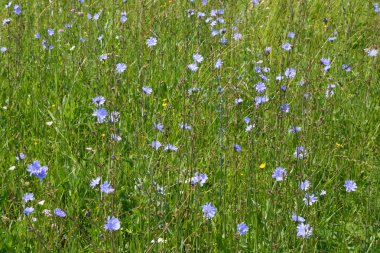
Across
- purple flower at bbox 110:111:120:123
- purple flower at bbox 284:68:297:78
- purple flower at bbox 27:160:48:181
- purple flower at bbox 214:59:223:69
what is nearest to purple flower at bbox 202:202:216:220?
purple flower at bbox 110:111:120:123

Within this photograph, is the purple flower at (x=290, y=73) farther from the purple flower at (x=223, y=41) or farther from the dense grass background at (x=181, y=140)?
the purple flower at (x=223, y=41)

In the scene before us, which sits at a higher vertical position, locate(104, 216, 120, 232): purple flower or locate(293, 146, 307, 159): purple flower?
locate(293, 146, 307, 159): purple flower

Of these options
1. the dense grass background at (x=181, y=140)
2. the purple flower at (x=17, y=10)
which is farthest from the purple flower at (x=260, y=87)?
the purple flower at (x=17, y=10)

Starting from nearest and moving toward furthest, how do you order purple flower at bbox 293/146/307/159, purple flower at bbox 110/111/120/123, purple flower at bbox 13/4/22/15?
1. purple flower at bbox 110/111/120/123
2. purple flower at bbox 293/146/307/159
3. purple flower at bbox 13/4/22/15

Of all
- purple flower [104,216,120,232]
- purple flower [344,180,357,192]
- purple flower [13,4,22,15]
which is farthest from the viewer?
purple flower [13,4,22,15]

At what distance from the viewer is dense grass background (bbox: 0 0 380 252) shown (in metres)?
2.04

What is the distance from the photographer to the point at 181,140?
2.64 meters

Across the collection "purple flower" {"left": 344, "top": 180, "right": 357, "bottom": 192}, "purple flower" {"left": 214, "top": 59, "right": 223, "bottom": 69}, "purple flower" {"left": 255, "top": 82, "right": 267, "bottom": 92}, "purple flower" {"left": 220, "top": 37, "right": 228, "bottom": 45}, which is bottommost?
"purple flower" {"left": 344, "top": 180, "right": 357, "bottom": 192}

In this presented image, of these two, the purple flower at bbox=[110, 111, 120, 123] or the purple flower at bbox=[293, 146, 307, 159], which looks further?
the purple flower at bbox=[293, 146, 307, 159]

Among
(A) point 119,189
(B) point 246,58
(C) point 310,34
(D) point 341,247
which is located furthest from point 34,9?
(D) point 341,247

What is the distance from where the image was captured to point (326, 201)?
91.0 inches

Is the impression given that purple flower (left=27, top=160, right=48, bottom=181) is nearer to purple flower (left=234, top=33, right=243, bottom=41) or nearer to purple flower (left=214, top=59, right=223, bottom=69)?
purple flower (left=214, top=59, right=223, bottom=69)

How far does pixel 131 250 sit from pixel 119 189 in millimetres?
431

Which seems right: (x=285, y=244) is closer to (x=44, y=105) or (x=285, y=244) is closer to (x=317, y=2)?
(x=44, y=105)
